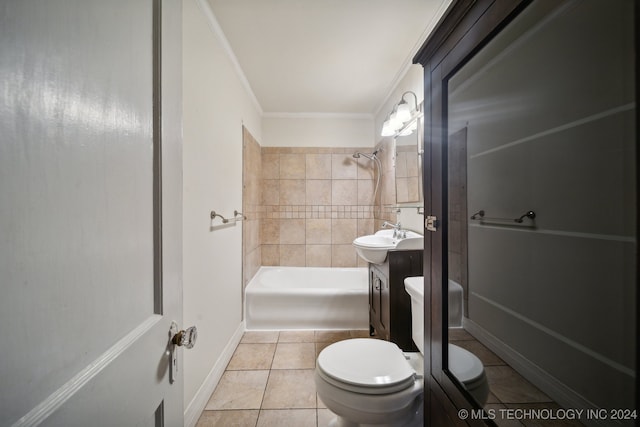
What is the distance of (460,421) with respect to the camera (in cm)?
72

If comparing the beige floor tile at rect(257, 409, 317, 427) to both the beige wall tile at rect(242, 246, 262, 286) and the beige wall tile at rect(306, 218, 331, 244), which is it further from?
the beige wall tile at rect(306, 218, 331, 244)

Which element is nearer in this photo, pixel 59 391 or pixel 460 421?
pixel 59 391

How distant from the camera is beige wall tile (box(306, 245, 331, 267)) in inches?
130

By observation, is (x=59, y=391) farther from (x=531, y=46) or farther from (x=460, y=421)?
(x=531, y=46)

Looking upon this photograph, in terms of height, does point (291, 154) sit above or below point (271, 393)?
above

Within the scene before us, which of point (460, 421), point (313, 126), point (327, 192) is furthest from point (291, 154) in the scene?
point (460, 421)

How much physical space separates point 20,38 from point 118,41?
0.18 m

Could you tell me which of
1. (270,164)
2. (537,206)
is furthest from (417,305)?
(270,164)

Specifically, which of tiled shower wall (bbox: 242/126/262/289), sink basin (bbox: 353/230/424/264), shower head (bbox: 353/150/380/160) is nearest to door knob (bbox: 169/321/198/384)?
sink basin (bbox: 353/230/424/264)

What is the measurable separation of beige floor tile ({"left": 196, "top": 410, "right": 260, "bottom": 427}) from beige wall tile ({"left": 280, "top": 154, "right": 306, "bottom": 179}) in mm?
2407

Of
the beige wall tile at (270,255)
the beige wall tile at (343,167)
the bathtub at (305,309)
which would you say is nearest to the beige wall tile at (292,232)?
the beige wall tile at (270,255)

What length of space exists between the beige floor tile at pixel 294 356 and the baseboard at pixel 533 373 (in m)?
1.52

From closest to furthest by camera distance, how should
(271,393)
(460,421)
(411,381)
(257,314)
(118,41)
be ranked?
(118,41)
(460,421)
(411,381)
(271,393)
(257,314)

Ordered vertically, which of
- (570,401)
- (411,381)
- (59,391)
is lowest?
(411,381)
